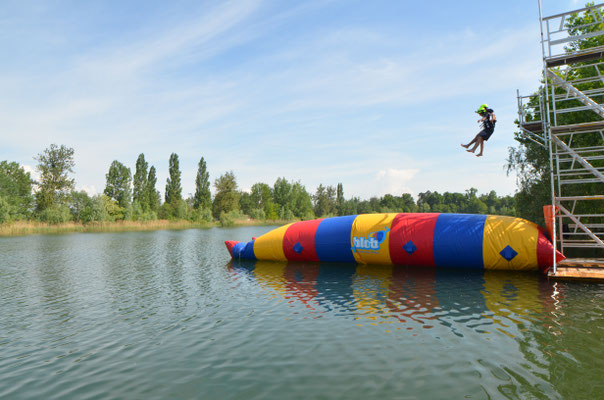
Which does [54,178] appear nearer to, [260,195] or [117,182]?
[117,182]

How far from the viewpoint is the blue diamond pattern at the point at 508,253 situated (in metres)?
11.5

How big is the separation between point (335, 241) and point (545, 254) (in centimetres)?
701

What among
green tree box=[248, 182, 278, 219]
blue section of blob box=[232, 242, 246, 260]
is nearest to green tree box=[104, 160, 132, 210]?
green tree box=[248, 182, 278, 219]

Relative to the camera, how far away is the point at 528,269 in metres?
11.6

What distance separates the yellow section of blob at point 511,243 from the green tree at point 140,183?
56.9 meters

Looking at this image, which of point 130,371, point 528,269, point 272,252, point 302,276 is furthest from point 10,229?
point 528,269

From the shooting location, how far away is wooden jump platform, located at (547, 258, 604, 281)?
31.4ft

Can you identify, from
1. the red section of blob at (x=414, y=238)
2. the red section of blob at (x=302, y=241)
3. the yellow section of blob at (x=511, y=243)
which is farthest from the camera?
the red section of blob at (x=302, y=241)

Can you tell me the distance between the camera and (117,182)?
194ft

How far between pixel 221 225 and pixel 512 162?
42976 millimetres

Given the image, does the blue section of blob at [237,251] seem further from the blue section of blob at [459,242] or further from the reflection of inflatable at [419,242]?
the blue section of blob at [459,242]

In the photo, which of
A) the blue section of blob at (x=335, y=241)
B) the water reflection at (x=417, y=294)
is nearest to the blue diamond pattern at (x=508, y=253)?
the water reflection at (x=417, y=294)

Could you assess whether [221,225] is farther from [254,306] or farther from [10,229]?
[254,306]

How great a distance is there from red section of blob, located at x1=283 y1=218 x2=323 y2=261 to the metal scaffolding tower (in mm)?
8280
